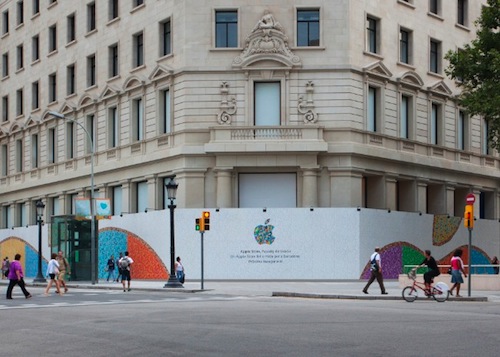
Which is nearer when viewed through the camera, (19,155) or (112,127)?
(112,127)

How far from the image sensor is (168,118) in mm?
51688

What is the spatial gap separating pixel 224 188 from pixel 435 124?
47.4 ft

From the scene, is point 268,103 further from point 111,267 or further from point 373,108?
point 111,267

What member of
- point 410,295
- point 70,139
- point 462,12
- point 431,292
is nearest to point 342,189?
point 462,12

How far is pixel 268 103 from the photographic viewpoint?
49719 mm

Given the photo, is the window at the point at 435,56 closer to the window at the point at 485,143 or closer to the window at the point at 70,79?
the window at the point at 485,143

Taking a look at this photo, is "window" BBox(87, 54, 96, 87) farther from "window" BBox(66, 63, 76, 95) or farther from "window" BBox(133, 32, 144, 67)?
"window" BBox(133, 32, 144, 67)

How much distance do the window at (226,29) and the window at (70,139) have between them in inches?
593

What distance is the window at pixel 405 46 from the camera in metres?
53.9

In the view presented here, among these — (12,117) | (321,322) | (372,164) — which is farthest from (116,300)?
(12,117)

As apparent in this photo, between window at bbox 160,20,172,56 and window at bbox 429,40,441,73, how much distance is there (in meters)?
15.1

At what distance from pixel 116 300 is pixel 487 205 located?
109 feet

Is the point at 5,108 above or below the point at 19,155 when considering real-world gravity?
above

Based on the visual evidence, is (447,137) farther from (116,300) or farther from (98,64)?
(116,300)
